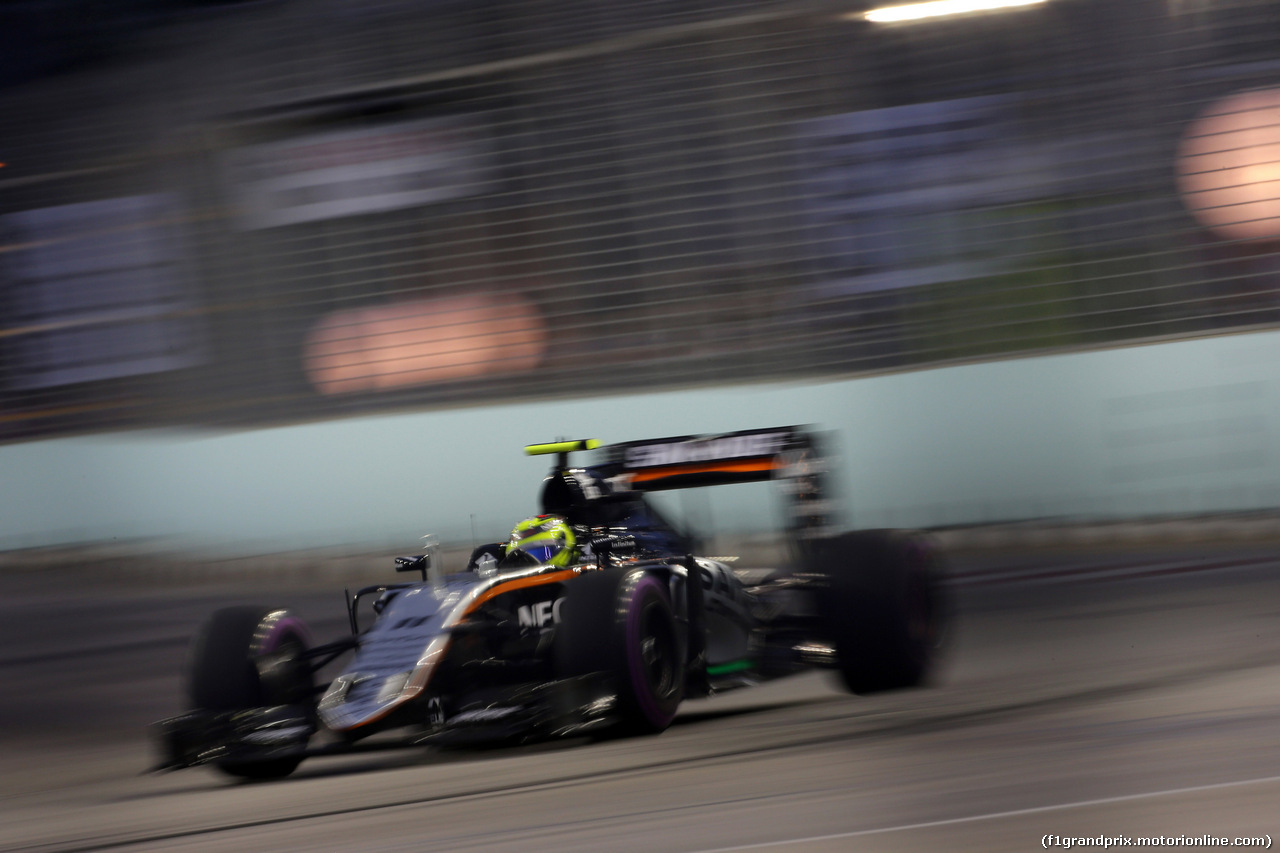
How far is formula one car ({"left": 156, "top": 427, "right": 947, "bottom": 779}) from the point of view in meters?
5.86

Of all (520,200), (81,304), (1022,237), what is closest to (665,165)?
(520,200)

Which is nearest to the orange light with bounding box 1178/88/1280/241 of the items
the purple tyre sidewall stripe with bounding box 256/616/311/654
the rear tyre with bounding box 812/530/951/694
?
the rear tyre with bounding box 812/530/951/694

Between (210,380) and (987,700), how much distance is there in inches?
403

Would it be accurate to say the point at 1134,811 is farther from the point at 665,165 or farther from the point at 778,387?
the point at 665,165

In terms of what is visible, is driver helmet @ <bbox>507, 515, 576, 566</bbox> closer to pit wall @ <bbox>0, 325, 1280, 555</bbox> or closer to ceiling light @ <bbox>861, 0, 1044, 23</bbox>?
pit wall @ <bbox>0, 325, 1280, 555</bbox>

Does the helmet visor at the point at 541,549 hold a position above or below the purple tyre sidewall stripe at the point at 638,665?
above

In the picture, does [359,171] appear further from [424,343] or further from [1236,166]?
[1236,166]

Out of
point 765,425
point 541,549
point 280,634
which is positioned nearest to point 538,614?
point 541,549

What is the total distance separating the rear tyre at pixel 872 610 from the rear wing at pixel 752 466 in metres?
0.19

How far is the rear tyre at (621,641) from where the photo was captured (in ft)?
19.1

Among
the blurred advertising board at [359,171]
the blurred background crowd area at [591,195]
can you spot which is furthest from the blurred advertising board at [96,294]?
the blurred advertising board at [359,171]

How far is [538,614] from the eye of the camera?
642 cm

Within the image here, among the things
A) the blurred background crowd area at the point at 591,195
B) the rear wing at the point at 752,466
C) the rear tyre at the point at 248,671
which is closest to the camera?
the rear tyre at the point at 248,671

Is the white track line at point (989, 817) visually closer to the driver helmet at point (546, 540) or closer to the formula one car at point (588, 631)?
the formula one car at point (588, 631)
